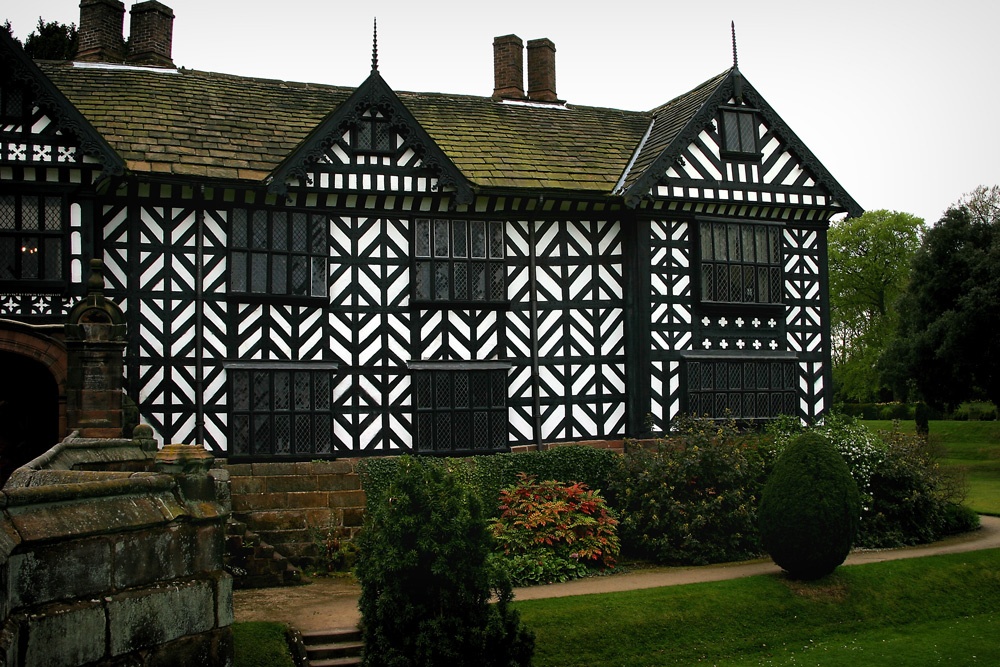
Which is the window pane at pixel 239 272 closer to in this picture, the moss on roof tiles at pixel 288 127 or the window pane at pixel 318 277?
the window pane at pixel 318 277

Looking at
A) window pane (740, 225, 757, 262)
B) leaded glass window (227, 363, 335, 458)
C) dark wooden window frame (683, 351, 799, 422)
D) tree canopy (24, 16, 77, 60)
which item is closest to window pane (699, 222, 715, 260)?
window pane (740, 225, 757, 262)

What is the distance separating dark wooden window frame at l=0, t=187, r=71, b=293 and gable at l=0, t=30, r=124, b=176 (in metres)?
0.63

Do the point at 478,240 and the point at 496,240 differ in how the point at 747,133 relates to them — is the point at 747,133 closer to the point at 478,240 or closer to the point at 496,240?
the point at 496,240

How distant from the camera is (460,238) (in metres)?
18.3

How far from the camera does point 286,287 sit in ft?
55.9

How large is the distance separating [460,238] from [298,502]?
5955mm

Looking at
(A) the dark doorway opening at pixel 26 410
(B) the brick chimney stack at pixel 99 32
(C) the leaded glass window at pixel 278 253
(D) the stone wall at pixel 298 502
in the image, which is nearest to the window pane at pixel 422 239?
(C) the leaded glass window at pixel 278 253

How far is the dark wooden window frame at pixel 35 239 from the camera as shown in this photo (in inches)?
611

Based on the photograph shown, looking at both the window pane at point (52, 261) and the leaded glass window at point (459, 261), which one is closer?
the window pane at point (52, 261)

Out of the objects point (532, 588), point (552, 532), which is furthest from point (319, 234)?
point (532, 588)

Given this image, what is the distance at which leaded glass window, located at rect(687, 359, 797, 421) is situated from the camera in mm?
19062

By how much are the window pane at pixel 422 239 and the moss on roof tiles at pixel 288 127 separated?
132 centimetres

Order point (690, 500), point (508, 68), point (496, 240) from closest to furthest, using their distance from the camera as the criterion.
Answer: point (690, 500)
point (496, 240)
point (508, 68)

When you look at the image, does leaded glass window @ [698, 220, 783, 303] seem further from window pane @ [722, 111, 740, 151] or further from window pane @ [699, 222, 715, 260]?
window pane @ [722, 111, 740, 151]
